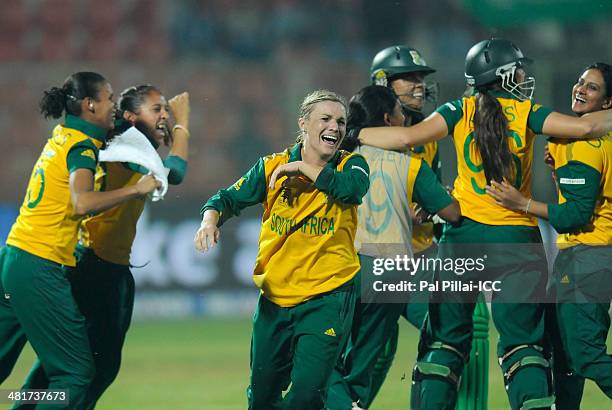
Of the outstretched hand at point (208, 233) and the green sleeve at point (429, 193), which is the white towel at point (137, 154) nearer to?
the outstretched hand at point (208, 233)

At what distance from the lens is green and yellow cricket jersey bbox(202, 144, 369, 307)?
493 cm

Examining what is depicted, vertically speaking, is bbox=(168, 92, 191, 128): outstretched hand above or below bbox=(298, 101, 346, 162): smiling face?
above

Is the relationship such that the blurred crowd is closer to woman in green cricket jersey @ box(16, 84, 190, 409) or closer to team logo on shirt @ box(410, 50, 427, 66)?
team logo on shirt @ box(410, 50, 427, 66)

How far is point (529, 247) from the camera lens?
5500 mm

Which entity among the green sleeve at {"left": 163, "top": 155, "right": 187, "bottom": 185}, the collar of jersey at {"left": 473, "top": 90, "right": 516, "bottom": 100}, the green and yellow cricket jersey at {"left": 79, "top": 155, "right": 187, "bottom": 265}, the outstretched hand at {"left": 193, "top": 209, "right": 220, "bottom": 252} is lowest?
the outstretched hand at {"left": 193, "top": 209, "right": 220, "bottom": 252}

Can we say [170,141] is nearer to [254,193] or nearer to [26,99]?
[254,193]

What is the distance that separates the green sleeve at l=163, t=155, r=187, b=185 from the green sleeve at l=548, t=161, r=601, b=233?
82.6 inches

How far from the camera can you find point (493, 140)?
541cm

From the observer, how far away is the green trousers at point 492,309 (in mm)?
5383

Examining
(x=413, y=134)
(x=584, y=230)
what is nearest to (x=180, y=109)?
(x=413, y=134)

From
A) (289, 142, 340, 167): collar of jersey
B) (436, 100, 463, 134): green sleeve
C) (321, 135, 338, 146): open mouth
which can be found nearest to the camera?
(321, 135, 338, 146): open mouth

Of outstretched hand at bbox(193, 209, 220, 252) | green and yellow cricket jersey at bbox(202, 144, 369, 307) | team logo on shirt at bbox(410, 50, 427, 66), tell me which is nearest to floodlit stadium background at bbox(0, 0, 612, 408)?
team logo on shirt at bbox(410, 50, 427, 66)

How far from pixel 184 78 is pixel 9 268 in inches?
372

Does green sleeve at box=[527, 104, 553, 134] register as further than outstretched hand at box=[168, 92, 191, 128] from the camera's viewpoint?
No
